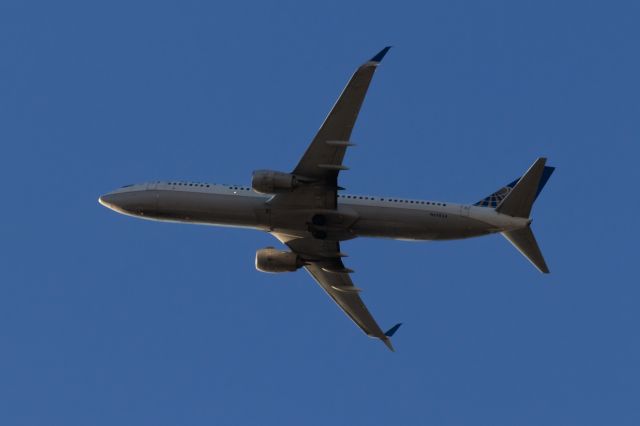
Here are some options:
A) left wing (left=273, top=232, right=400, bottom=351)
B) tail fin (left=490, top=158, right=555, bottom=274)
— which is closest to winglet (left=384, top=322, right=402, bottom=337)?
left wing (left=273, top=232, right=400, bottom=351)

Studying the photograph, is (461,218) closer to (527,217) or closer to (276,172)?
(527,217)

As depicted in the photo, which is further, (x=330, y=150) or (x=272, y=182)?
(x=272, y=182)

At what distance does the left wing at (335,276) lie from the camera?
7525cm

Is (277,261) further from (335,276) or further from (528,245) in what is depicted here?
(528,245)

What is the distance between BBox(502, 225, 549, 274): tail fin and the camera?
69925 mm

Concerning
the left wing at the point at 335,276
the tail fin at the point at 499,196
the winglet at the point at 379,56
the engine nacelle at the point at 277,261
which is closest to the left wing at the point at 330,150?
the winglet at the point at 379,56

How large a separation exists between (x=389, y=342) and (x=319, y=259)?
329 inches

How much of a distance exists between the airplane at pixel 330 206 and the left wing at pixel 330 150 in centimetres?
5

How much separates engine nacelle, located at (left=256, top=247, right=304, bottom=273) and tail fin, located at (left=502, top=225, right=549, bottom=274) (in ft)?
44.8

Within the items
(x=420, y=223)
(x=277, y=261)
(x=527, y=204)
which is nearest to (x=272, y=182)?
(x=277, y=261)

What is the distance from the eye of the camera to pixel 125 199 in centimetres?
7444

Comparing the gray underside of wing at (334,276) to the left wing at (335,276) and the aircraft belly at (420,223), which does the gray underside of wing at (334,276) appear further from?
the aircraft belly at (420,223)

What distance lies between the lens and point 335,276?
78.8 m

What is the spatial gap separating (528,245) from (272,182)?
15.4m
